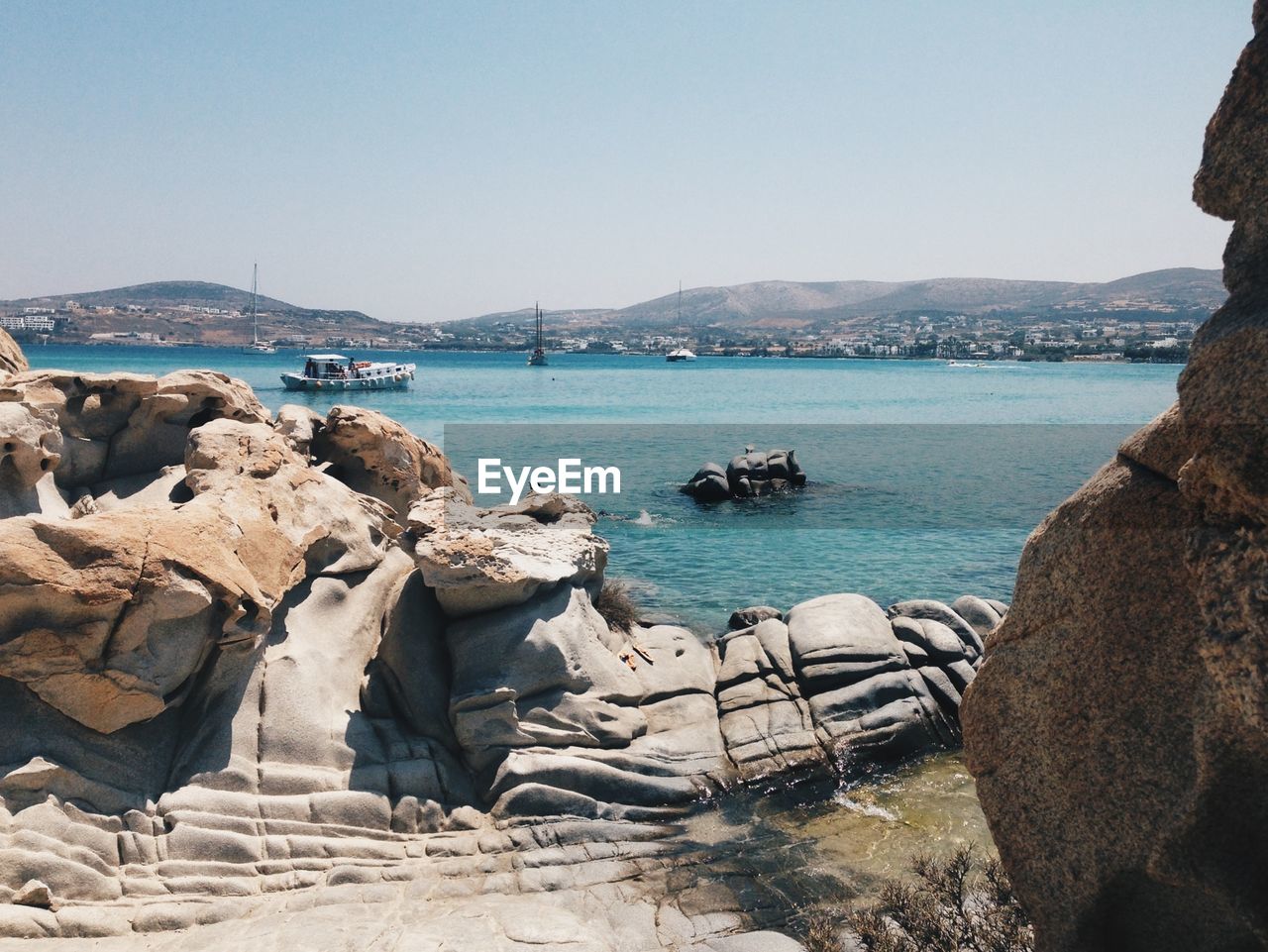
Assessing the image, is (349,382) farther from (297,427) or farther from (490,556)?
(490,556)

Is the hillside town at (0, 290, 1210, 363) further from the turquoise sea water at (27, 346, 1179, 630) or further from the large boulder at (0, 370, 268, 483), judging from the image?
the large boulder at (0, 370, 268, 483)

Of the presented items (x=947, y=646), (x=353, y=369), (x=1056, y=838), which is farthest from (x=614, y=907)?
(x=353, y=369)

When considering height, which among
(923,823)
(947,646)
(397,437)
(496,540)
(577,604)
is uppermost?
(397,437)

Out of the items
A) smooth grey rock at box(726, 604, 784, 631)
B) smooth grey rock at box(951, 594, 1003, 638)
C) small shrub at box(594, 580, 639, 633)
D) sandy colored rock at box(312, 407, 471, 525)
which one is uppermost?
sandy colored rock at box(312, 407, 471, 525)

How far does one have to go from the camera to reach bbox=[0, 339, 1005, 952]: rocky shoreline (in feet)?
26.0

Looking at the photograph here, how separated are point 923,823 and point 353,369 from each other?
2654 inches

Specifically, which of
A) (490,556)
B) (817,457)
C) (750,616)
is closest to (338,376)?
(817,457)

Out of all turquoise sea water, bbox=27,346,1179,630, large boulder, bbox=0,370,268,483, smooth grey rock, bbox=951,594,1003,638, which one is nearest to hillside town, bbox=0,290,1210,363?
turquoise sea water, bbox=27,346,1179,630

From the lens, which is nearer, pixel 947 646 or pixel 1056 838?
pixel 1056 838

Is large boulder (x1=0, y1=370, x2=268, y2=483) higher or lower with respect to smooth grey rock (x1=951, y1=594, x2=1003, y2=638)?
higher

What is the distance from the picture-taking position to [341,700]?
9961 mm

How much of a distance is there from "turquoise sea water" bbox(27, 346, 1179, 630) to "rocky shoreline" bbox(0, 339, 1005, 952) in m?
5.72

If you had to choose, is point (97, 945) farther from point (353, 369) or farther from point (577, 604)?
point (353, 369)

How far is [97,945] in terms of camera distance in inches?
274
